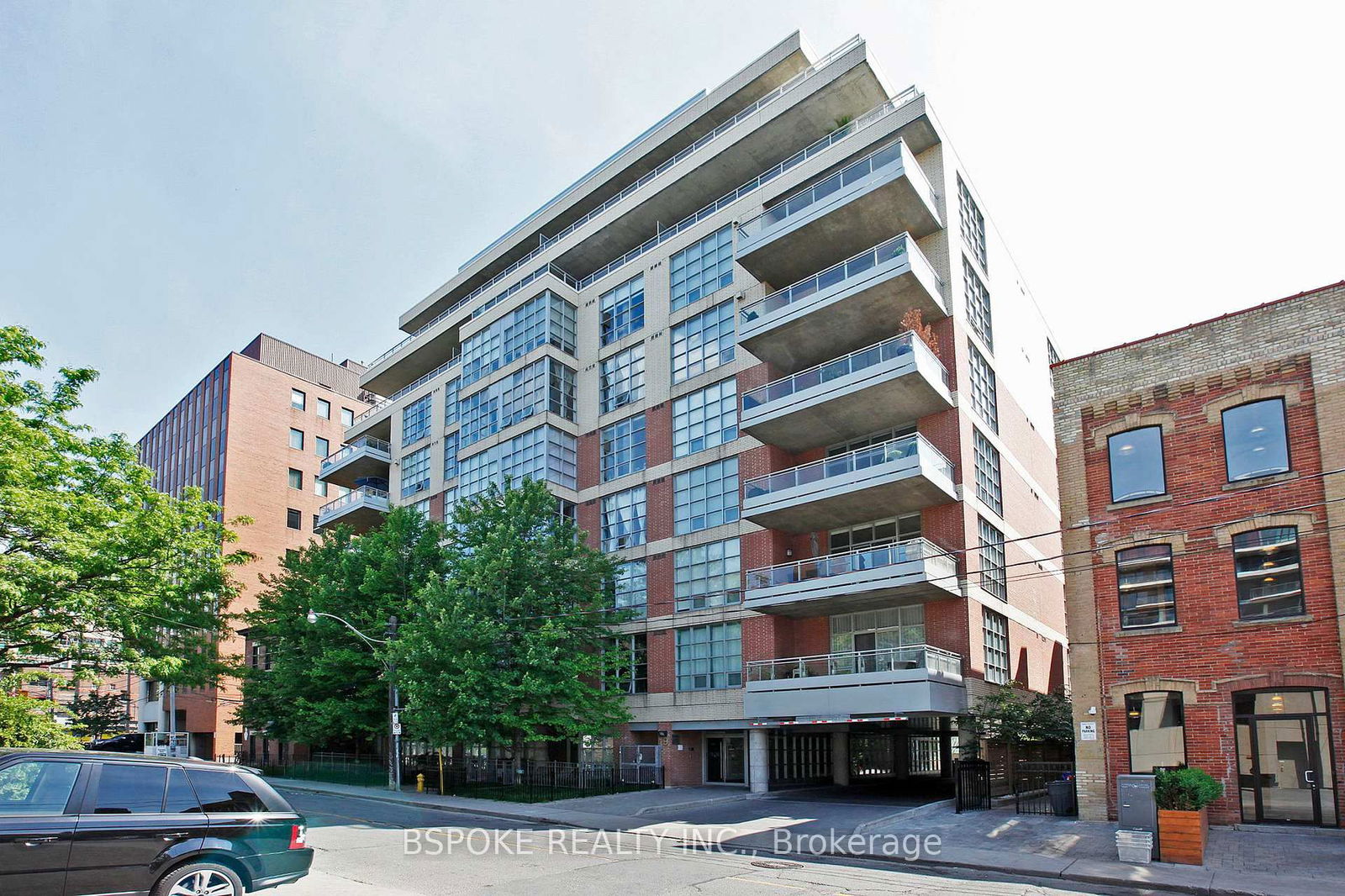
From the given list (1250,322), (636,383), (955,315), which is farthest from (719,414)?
(1250,322)

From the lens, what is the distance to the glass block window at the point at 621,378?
1585 inches

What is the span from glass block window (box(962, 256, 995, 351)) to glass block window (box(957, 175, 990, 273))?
790 millimetres

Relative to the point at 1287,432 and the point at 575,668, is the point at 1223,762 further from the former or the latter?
the point at 575,668

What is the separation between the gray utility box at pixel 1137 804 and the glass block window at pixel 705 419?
20.1 metres

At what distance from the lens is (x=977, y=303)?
1388 inches

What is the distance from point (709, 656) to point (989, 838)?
16578mm

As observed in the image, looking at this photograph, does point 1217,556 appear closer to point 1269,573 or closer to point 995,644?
point 1269,573

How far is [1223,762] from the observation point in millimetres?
19703

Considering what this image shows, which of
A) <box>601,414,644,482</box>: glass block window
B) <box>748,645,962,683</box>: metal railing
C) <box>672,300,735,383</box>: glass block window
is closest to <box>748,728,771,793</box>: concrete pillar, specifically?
<box>748,645,962,683</box>: metal railing

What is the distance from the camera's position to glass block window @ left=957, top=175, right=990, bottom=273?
34.9 m

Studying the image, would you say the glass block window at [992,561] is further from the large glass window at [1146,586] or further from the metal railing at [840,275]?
the large glass window at [1146,586]

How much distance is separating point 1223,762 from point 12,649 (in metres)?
25.3

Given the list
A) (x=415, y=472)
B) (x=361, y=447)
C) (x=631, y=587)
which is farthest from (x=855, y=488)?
(x=361, y=447)

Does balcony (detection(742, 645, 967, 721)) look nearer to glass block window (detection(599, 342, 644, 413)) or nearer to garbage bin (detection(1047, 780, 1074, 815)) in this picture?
garbage bin (detection(1047, 780, 1074, 815))
